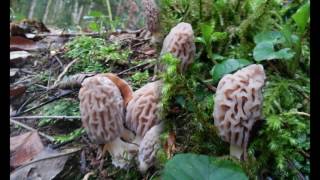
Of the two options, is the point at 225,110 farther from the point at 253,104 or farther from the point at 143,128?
the point at 143,128

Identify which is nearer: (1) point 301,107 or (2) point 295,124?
(2) point 295,124

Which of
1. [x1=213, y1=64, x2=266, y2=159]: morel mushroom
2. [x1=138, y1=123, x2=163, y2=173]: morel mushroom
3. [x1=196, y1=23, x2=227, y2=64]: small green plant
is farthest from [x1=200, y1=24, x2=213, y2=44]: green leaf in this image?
[x1=138, y1=123, x2=163, y2=173]: morel mushroom

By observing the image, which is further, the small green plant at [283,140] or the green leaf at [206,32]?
the green leaf at [206,32]

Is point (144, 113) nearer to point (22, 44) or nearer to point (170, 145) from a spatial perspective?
point (170, 145)

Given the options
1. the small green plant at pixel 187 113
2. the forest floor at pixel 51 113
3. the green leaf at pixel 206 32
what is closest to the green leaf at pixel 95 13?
the forest floor at pixel 51 113

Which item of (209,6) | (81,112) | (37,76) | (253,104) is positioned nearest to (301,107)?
(253,104)

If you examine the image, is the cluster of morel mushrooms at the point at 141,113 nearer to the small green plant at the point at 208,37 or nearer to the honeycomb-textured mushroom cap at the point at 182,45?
the honeycomb-textured mushroom cap at the point at 182,45
